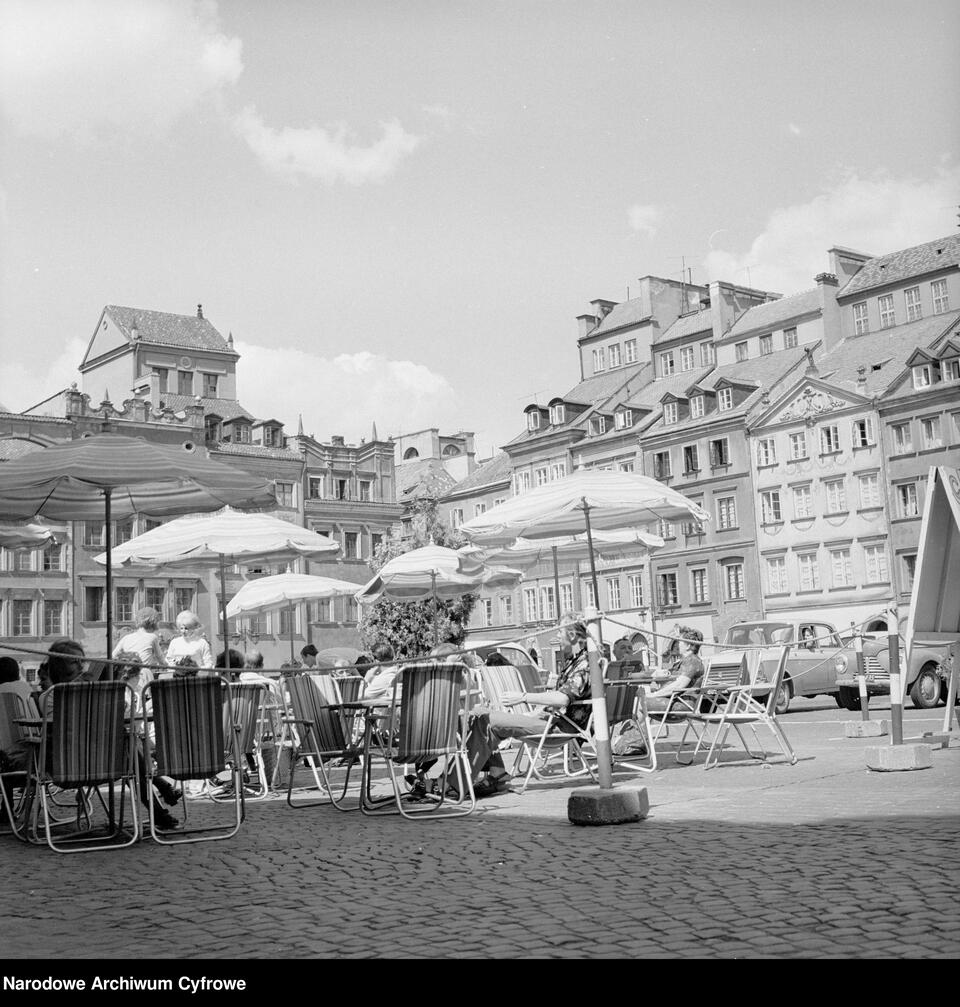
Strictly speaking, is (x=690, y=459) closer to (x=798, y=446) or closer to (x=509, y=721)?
(x=798, y=446)

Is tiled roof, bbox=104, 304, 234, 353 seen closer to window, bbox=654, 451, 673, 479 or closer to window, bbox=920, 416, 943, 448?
window, bbox=654, 451, 673, 479

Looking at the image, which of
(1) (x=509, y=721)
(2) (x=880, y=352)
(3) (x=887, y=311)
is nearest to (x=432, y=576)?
(1) (x=509, y=721)

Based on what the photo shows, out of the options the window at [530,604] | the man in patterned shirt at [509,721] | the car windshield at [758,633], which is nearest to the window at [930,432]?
the car windshield at [758,633]

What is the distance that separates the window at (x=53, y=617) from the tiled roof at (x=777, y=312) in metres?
36.5

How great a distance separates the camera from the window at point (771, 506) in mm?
59803

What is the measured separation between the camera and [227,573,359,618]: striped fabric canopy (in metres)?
18.3

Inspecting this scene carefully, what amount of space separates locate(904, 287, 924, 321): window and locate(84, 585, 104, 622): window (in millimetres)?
40630

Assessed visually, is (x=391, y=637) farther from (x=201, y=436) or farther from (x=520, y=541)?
(x=520, y=541)

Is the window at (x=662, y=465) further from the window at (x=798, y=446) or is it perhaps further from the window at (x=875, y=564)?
the window at (x=875, y=564)

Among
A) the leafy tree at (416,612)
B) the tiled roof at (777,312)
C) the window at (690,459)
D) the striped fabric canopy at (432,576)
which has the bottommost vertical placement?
the striped fabric canopy at (432,576)

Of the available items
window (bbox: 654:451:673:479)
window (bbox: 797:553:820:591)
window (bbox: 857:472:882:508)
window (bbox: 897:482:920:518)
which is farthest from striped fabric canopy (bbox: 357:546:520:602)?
window (bbox: 654:451:673:479)

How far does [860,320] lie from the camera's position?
2511 inches

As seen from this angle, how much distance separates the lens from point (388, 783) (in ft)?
42.3
